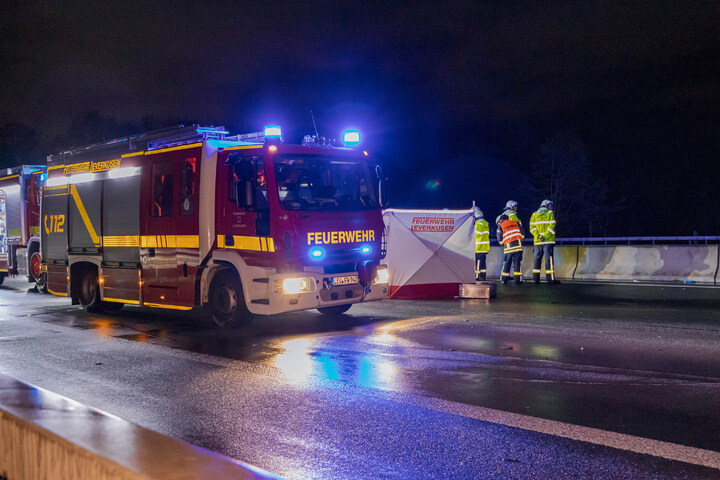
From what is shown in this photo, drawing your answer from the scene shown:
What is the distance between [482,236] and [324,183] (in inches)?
328

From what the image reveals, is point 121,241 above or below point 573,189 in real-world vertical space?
below

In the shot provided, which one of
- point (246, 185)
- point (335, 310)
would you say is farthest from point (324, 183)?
point (335, 310)

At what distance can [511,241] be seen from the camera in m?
17.5

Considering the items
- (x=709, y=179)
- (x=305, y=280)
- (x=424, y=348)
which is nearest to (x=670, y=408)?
(x=424, y=348)

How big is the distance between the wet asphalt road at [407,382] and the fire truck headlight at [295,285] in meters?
0.64

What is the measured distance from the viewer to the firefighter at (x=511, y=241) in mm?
17359

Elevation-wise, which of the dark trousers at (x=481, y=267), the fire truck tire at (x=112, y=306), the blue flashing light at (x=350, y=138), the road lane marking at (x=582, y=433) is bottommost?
the road lane marking at (x=582, y=433)

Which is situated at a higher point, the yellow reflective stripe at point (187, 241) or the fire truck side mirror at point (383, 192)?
the fire truck side mirror at point (383, 192)

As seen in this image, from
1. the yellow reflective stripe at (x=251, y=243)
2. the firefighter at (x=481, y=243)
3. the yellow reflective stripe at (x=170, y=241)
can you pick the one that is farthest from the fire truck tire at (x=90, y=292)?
the firefighter at (x=481, y=243)

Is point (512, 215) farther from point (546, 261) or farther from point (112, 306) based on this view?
point (112, 306)

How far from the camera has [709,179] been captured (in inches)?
2522

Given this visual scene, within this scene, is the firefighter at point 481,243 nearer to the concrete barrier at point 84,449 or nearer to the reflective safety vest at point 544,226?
the reflective safety vest at point 544,226

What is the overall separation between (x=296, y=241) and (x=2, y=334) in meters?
4.68

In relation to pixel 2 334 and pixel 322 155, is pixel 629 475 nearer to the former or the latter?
pixel 322 155
